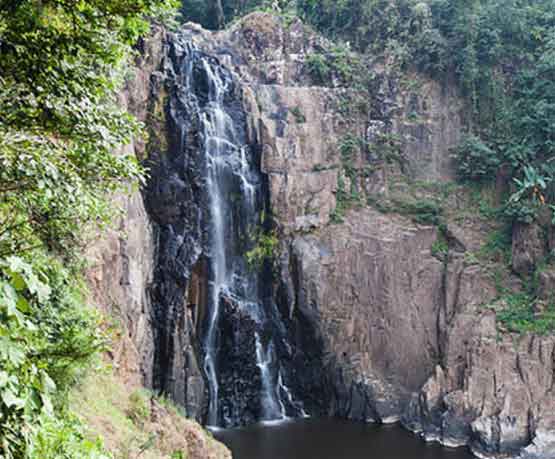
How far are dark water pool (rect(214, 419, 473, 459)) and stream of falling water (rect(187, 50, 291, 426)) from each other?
3.85 feet

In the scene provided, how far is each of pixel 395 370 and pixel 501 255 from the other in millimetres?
5595

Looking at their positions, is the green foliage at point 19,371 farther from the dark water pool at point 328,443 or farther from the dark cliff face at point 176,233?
the dark cliff face at point 176,233

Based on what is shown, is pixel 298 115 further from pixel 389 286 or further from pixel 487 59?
pixel 487 59

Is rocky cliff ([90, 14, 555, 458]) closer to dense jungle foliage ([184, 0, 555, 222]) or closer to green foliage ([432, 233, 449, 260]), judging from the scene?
green foliage ([432, 233, 449, 260])

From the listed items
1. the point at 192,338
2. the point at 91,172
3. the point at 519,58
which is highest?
the point at 519,58

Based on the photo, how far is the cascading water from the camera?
18000mm

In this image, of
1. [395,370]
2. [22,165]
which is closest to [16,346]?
[22,165]

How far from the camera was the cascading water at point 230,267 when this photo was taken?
18000 millimetres

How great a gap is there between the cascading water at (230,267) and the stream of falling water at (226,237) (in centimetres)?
3

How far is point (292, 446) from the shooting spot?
15.7 metres

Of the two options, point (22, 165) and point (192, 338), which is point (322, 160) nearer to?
point (192, 338)

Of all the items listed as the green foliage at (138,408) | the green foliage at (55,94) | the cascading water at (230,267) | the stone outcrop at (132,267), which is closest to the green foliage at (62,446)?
the green foliage at (55,94)

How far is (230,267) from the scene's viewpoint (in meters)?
19.2

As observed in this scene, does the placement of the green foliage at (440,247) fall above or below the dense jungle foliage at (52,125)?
below
